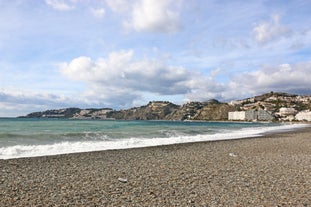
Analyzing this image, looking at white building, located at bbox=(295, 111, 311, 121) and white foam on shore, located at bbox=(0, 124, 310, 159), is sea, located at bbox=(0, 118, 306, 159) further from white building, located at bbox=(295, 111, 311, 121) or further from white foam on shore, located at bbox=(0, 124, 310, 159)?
white building, located at bbox=(295, 111, 311, 121)

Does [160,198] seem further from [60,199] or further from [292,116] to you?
[292,116]

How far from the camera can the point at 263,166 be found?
527 inches

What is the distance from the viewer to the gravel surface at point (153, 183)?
782 centimetres

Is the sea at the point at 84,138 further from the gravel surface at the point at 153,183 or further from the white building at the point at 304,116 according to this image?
the white building at the point at 304,116

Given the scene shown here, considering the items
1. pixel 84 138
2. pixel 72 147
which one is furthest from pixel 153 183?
pixel 84 138

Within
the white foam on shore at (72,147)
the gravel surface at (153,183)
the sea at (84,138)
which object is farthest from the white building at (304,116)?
the gravel surface at (153,183)

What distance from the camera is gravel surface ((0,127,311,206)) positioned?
7.82m

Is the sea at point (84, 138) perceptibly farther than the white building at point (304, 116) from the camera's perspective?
No

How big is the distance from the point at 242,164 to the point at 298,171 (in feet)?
8.23

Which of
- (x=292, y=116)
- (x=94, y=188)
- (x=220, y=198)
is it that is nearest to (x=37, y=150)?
(x=94, y=188)

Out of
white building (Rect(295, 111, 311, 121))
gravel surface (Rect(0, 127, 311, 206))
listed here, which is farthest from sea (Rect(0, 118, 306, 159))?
white building (Rect(295, 111, 311, 121))

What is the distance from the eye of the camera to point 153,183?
9.72m

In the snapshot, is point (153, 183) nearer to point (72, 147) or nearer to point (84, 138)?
point (72, 147)

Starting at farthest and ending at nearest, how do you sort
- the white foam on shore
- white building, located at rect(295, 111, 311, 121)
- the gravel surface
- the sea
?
1. white building, located at rect(295, 111, 311, 121)
2. the sea
3. the white foam on shore
4. the gravel surface
